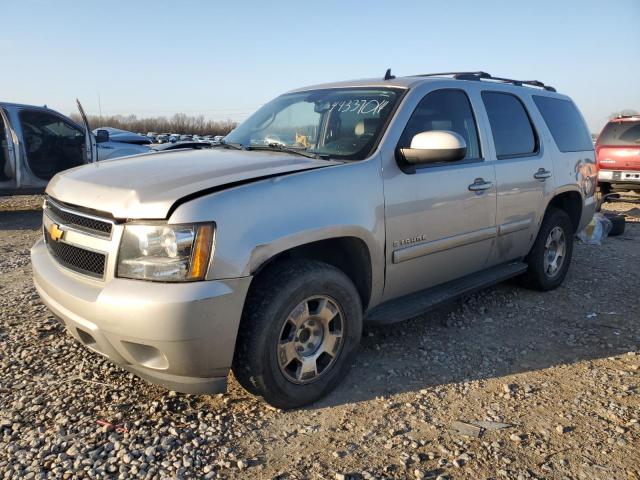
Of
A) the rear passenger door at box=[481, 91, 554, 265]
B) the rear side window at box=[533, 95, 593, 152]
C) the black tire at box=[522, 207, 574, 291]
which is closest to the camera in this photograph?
the rear passenger door at box=[481, 91, 554, 265]

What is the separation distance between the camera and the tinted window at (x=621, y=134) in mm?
10234

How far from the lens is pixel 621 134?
10461 millimetres

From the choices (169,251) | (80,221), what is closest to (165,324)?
(169,251)

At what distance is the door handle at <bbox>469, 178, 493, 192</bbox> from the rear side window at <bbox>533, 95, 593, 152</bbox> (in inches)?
57.0

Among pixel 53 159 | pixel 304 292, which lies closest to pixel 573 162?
Result: pixel 304 292

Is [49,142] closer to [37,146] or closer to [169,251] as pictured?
[37,146]

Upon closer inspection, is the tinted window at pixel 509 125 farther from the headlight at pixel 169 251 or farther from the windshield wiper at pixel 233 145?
the headlight at pixel 169 251

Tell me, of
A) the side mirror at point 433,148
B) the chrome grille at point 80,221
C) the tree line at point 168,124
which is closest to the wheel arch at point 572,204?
the side mirror at point 433,148

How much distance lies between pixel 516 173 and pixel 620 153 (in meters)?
7.74

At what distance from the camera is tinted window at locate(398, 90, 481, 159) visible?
344 cm

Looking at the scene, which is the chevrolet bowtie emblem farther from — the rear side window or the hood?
the rear side window

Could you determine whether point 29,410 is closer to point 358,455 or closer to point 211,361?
point 211,361

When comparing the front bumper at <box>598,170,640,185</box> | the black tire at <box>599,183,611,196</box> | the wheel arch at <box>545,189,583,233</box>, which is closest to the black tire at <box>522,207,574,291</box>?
the wheel arch at <box>545,189,583,233</box>

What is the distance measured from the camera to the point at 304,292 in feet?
8.87
